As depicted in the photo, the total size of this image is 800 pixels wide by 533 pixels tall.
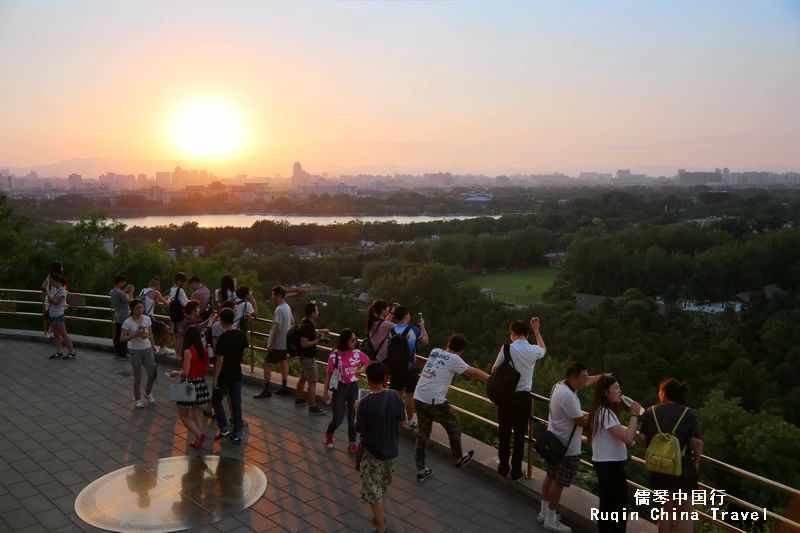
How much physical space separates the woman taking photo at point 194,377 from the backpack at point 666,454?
4690mm

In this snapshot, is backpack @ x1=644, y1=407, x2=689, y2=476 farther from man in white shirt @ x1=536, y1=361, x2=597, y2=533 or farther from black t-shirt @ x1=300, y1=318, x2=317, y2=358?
black t-shirt @ x1=300, y1=318, x2=317, y2=358

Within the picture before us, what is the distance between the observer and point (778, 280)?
57.9 metres

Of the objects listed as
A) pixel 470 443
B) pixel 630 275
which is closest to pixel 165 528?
pixel 470 443

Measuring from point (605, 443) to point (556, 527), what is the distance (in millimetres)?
1058

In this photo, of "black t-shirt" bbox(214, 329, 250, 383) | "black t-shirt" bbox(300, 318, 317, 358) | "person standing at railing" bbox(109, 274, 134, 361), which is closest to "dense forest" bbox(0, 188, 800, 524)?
"black t-shirt" bbox(300, 318, 317, 358)

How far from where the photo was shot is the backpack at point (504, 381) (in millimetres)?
5820

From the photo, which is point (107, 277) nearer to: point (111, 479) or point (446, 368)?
point (111, 479)

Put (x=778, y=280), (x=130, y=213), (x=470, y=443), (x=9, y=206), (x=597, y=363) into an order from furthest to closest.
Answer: (x=130, y=213) → (x=778, y=280) → (x=597, y=363) → (x=9, y=206) → (x=470, y=443)

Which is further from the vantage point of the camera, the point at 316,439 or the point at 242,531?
the point at 316,439

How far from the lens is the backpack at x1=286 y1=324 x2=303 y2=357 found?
25.5 feet

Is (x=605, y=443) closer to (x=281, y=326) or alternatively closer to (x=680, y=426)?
(x=680, y=426)

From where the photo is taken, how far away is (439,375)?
6172 millimetres

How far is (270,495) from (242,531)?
671 mm

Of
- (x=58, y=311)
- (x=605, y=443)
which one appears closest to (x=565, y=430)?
(x=605, y=443)
